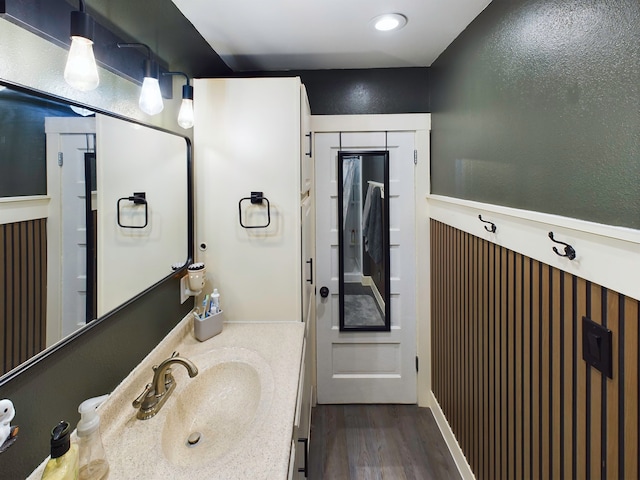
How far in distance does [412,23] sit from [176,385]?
1969 millimetres

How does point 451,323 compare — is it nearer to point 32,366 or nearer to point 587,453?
point 587,453

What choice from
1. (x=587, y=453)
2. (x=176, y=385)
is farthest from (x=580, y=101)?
(x=176, y=385)

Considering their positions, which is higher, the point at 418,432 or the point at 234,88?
the point at 234,88

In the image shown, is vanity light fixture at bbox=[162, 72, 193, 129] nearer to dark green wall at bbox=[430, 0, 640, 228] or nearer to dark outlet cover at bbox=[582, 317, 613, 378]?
dark green wall at bbox=[430, 0, 640, 228]

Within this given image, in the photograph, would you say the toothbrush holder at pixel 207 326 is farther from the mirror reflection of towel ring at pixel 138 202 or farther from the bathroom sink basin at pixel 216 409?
the mirror reflection of towel ring at pixel 138 202

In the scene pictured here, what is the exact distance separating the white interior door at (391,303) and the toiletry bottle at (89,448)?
1.90 metres

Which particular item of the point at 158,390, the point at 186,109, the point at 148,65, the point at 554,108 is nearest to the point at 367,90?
the point at 186,109

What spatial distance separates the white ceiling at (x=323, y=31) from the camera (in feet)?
5.39

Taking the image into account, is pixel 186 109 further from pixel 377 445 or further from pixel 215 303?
pixel 377 445

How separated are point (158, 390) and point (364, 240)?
1750mm

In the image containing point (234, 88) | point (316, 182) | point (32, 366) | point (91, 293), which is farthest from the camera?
point (316, 182)

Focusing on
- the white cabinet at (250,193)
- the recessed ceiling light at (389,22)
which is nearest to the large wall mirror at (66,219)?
the white cabinet at (250,193)

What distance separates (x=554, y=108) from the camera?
1187mm

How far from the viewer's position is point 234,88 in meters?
1.79
